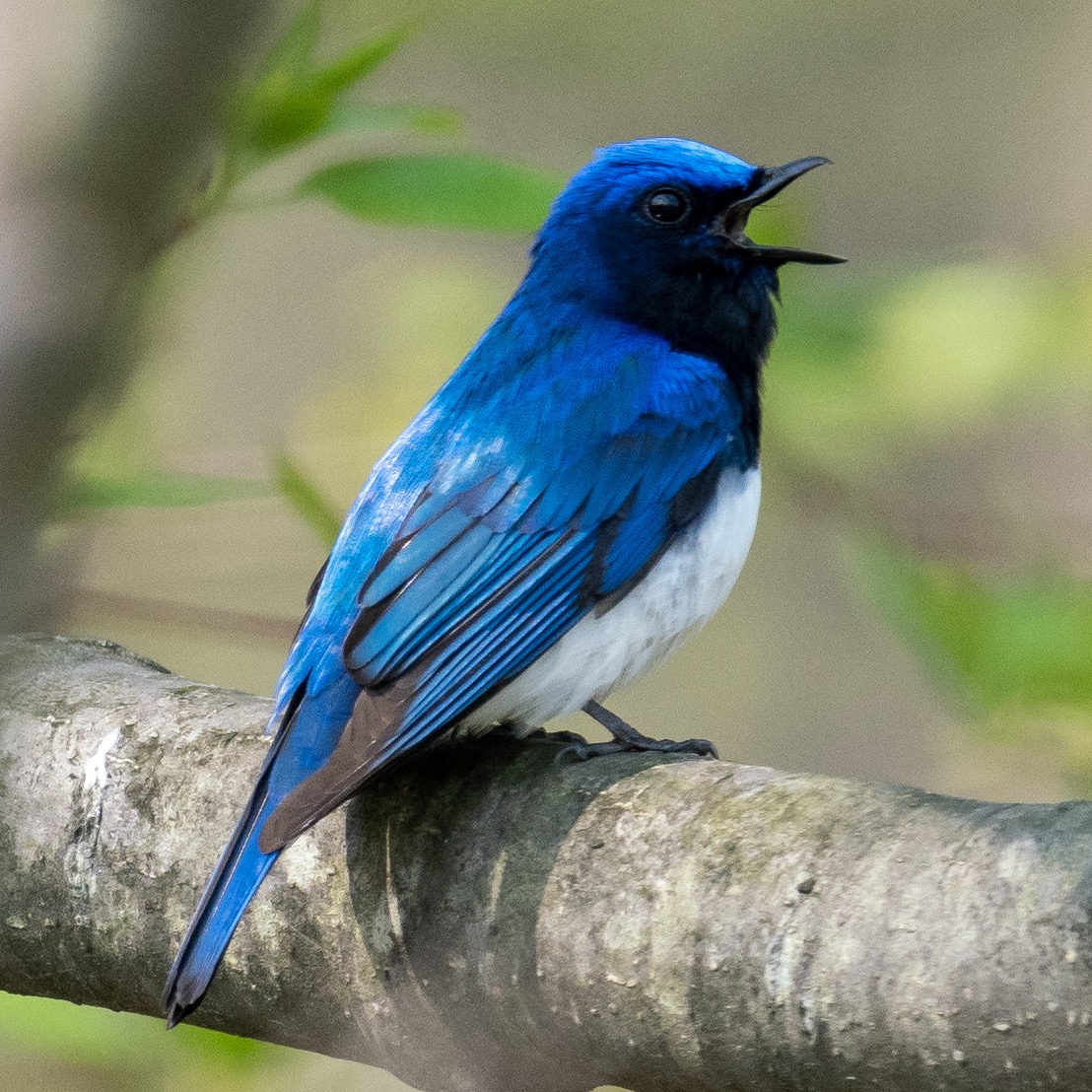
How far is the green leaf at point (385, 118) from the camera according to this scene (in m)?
3.17

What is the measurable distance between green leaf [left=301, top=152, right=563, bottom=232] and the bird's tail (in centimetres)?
92

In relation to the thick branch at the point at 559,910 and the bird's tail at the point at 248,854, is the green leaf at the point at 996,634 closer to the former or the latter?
the thick branch at the point at 559,910

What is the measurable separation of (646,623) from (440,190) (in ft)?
3.46

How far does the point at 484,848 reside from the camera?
2.55 m

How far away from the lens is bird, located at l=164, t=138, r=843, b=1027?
2.86 m

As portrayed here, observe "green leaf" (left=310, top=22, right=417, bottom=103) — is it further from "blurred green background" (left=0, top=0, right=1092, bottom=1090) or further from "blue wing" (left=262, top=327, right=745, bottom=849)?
"blue wing" (left=262, top=327, right=745, bottom=849)

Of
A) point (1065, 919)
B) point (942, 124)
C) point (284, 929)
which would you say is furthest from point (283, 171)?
point (1065, 919)

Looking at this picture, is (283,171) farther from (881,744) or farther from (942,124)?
(881,744)

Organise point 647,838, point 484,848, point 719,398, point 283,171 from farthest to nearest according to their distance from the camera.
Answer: point 283,171 → point 719,398 → point 484,848 → point 647,838

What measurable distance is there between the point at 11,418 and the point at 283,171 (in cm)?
812

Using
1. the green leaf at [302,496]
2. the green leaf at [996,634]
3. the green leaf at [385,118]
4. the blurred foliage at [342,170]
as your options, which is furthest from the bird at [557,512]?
the green leaf at [385,118]


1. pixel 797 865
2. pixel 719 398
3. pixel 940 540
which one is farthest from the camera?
pixel 940 540

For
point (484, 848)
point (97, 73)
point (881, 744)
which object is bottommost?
point (881, 744)

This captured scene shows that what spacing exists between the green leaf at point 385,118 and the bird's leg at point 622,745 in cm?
126
